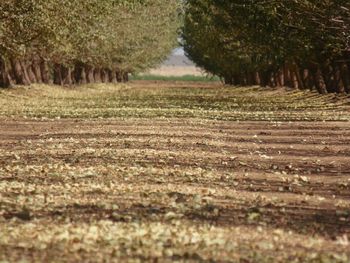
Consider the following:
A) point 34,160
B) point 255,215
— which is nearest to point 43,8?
point 34,160

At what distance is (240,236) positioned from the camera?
9.53m

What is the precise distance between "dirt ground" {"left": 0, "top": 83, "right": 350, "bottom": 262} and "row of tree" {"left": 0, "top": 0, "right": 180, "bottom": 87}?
10.7 meters

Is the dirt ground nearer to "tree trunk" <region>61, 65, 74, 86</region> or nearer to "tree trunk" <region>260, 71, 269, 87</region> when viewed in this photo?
"tree trunk" <region>260, 71, 269, 87</region>

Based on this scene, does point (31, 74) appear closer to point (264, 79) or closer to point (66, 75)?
point (66, 75)

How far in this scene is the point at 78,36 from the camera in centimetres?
4706

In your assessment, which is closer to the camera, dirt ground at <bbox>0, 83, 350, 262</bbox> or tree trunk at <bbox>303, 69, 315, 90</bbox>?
dirt ground at <bbox>0, 83, 350, 262</bbox>

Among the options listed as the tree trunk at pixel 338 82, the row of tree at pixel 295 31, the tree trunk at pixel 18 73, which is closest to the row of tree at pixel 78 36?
the tree trunk at pixel 18 73

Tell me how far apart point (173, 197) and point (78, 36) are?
35.9 m

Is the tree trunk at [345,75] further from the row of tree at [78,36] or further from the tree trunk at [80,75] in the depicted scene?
the tree trunk at [80,75]

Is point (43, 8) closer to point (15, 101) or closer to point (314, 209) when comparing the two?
point (15, 101)

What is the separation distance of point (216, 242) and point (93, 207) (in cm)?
280

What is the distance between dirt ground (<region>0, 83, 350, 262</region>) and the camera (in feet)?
28.8

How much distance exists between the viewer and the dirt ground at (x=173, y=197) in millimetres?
8781

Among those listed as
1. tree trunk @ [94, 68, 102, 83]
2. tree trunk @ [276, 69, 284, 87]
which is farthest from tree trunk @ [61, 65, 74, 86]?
tree trunk @ [94, 68, 102, 83]
